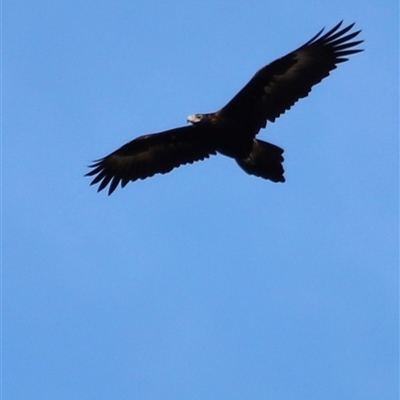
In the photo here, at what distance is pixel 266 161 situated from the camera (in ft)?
59.9

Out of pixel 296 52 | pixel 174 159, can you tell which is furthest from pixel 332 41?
pixel 174 159

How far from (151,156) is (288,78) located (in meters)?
2.82

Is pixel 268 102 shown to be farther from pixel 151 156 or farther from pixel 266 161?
pixel 151 156

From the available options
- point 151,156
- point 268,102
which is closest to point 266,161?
point 268,102

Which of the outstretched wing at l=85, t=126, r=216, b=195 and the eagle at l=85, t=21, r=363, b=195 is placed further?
the outstretched wing at l=85, t=126, r=216, b=195

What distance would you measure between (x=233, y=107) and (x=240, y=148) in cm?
64

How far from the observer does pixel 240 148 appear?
60.5ft

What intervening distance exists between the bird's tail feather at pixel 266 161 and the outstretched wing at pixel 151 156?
1042 millimetres

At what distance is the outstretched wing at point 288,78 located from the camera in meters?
18.5

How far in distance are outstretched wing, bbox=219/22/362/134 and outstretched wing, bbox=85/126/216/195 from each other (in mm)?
963

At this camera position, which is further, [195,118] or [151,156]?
[151,156]

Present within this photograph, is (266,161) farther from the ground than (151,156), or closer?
closer

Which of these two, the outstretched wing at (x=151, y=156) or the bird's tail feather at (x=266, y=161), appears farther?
the outstretched wing at (x=151, y=156)

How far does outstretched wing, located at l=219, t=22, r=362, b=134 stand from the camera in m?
18.5
